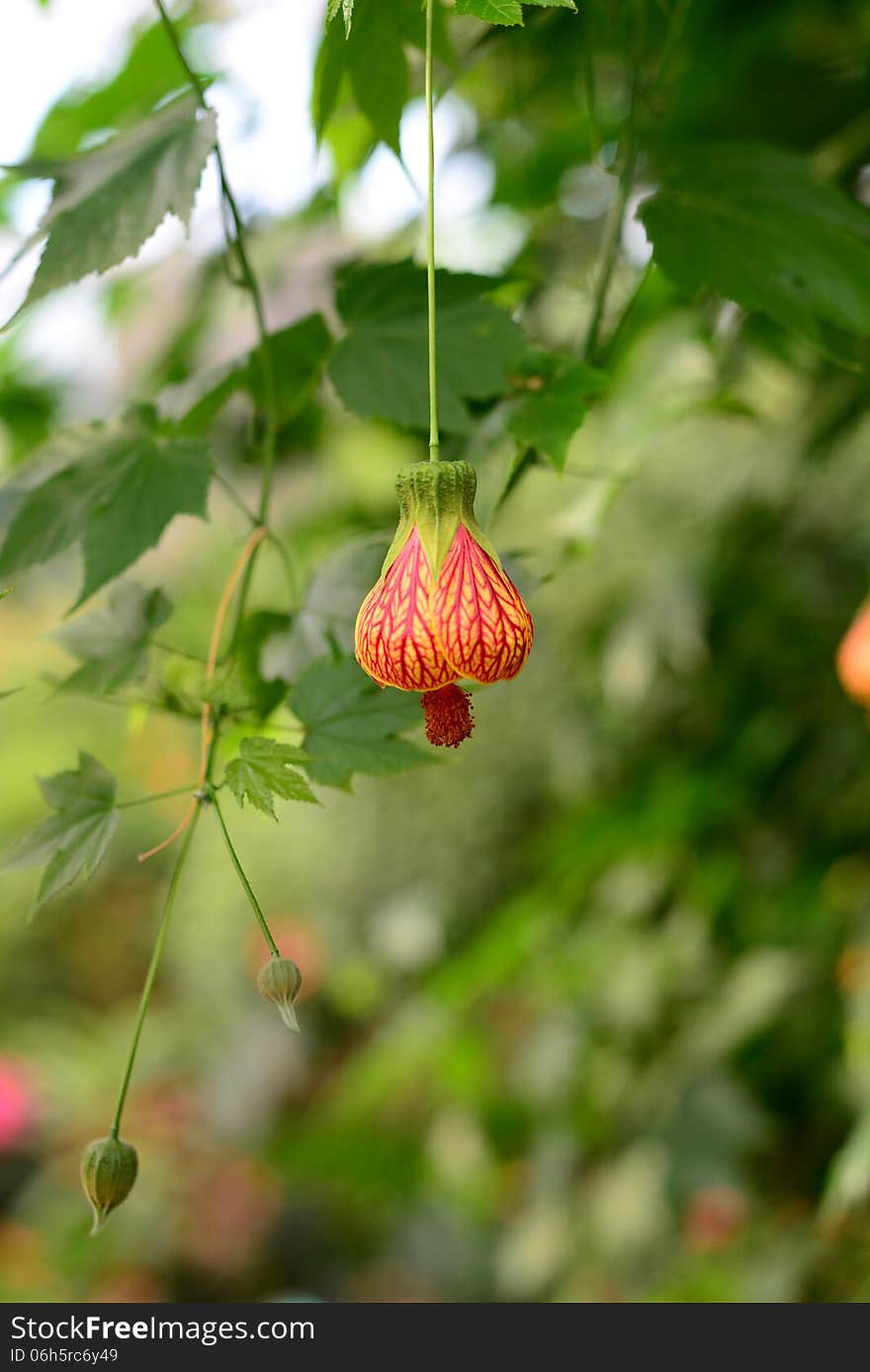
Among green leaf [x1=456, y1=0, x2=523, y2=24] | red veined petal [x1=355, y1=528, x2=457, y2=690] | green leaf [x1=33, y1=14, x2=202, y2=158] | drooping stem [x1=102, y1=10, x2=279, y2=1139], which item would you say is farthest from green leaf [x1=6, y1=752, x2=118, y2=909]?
green leaf [x1=33, y1=14, x2=202, y2=158]

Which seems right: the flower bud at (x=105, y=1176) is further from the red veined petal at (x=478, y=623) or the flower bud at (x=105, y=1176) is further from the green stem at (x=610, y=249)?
the green stem at (x=610, y=249)

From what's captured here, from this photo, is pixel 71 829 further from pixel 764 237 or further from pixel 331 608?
Answer: pixel 764 237

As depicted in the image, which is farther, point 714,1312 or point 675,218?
point 714,1312

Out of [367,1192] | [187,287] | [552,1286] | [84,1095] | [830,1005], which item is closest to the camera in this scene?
[187,287]

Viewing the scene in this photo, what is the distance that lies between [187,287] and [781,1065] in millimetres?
1001

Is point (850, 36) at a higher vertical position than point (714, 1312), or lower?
higher

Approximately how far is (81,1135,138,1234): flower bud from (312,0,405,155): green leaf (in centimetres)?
42

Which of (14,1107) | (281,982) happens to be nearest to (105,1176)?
(281,982)

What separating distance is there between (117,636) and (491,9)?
30cm

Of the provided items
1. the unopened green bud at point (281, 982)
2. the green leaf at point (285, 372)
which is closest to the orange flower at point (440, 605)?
the unopened green bud at point (281, 982)

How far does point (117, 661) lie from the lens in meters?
0.51

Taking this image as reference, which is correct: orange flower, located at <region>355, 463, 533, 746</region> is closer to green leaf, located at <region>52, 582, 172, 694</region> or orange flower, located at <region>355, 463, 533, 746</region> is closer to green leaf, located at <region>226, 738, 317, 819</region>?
green leaf, located at <region>226, 738, 317, 819</region>

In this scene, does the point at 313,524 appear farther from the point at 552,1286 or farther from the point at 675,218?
the point at 552,1286

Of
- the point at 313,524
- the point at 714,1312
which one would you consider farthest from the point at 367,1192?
the point at 313,524
